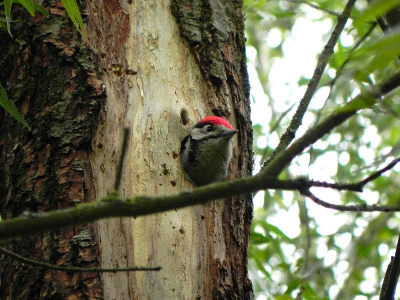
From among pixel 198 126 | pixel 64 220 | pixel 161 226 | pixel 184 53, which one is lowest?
pixel 64 220

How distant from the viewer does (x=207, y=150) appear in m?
3.59

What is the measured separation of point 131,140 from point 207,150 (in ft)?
2.11

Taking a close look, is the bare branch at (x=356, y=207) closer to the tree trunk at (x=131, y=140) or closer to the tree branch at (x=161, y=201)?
the tree branch at (x=161, y=201)

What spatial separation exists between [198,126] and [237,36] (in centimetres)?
74

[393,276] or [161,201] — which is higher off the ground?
[161,201]

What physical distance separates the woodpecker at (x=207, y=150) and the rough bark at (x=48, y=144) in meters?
0.60

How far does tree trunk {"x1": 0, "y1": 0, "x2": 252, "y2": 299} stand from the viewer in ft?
9.04

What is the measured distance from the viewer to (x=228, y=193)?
1.72 m

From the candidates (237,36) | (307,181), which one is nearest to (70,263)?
(307,181)

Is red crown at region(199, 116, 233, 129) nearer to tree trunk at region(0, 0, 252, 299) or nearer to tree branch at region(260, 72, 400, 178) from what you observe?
tree trunk at region(0, 0, 252, 299)

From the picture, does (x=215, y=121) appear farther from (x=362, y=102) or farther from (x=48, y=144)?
(x=362, y=102)

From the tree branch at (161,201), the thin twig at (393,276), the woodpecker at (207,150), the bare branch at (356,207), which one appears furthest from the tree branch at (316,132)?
the woodpecker at (207,150)

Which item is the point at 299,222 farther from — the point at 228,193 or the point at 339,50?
the point at 228,193

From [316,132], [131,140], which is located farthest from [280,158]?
[131,140]
